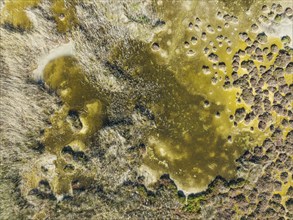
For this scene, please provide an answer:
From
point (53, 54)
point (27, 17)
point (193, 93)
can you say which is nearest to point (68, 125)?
point (53, 54)

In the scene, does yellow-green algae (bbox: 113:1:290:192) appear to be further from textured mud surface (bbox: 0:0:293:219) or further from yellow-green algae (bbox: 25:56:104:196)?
yellow-green algae (bbox: 25:56:104:196)

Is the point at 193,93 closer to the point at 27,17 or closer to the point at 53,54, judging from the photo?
the point at 53,54

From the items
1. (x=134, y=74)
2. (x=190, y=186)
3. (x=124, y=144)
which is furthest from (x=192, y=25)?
(x=190, y=186)

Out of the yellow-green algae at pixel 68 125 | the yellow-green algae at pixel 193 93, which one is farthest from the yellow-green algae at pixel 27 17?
the yellow-green algae at pixel 193 93

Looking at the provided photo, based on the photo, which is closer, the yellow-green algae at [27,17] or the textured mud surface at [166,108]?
the yellow-green algae at [27,17]

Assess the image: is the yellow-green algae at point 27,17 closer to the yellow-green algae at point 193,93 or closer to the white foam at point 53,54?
the white foam at point 53,54

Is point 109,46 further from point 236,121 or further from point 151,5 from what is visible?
point 236,121
